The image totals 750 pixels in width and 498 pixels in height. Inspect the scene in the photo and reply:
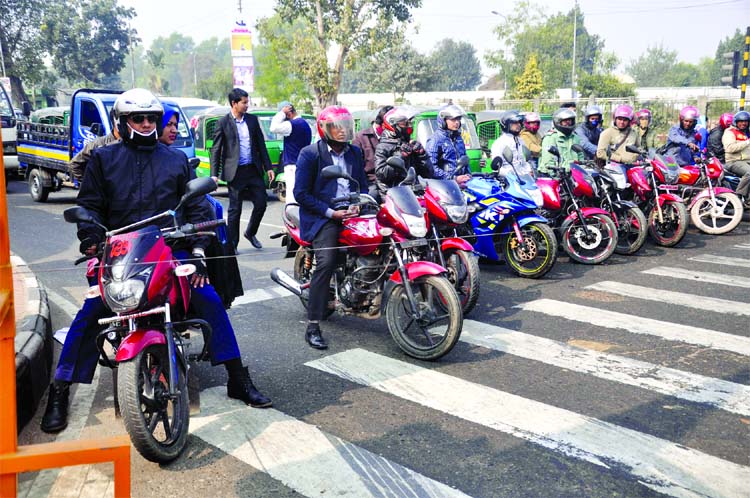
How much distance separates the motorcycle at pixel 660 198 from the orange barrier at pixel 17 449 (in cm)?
875

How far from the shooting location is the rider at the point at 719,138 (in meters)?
12.4

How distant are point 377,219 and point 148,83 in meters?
33.9

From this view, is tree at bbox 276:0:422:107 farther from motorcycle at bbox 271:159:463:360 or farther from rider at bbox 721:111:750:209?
motorcycle at bbox 271:159:463:360

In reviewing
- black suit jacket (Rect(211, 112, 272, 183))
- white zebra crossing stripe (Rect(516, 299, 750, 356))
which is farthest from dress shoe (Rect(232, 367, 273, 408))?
black suit jacket (Rect(211, 112, 272, 183))

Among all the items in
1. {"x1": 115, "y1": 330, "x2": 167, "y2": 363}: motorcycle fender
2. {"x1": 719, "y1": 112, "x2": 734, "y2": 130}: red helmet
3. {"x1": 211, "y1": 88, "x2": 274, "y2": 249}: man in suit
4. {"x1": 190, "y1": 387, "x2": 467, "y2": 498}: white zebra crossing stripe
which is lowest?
{"x1": 190, "y1": 387, "x2": 467, "y2": 498}: white zebra crossing stripe

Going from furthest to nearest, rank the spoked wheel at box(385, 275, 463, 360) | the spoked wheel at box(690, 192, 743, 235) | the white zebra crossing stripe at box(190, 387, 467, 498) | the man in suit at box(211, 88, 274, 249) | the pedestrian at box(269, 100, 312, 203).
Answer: the pedestrian at box(269, 100, 312, 203) < the spoked wheel at box(690, 192, 743, 235) < the man in suit at box(211, 88, 274, 249) < the spoked wheel at box(385, 275, 463, 360) < the white zebra crossing stripe at box(190, 387, 467, 498)

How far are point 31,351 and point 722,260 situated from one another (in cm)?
797

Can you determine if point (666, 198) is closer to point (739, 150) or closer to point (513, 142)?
point (513, 142)

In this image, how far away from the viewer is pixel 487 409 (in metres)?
4.71

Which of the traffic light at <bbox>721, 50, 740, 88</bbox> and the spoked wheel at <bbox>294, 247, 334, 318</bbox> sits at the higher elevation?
the traffic light at <bbox>721, 50, 740, 88</bbox>

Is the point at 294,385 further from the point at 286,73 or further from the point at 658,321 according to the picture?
the point at 286,73

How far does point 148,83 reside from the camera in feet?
121

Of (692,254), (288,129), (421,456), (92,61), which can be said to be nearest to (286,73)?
(92,61)

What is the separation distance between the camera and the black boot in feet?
14.4
